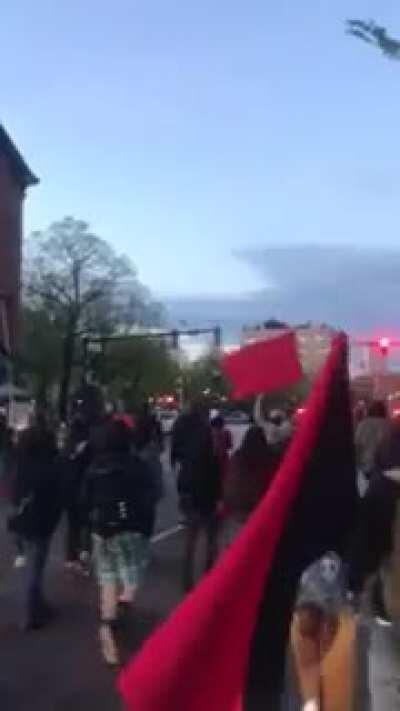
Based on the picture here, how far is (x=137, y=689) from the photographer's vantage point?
4.46m

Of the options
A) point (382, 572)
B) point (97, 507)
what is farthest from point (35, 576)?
point (382, 572)

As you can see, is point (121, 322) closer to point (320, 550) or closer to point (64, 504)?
point (64, 504)

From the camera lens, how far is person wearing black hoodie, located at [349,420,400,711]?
5.81 meters

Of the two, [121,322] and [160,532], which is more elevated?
[121,322]

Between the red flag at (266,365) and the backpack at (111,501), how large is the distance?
2.80 meters

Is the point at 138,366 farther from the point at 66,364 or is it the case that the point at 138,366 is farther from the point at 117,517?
the point at 117,517

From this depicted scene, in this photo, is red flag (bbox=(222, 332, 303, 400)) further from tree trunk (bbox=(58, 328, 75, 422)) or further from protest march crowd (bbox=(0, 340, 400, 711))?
tree trunk (bbox=(58, 328, 75, 422))

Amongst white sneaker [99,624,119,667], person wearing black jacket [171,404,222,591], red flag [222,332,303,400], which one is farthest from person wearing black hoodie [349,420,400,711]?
person wearing black jacket [171,404,222,591]

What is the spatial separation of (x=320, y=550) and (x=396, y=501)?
0.86 meters

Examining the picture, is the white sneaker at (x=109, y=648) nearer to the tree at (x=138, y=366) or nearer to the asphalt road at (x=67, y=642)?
the asphalt road at (x=67, y=642)

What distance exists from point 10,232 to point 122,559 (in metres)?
62.0

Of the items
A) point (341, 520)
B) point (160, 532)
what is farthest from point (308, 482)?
point (160, 532)

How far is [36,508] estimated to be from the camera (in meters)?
11.5

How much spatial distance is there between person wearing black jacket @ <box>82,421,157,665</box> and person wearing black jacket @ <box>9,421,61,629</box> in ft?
3.87
